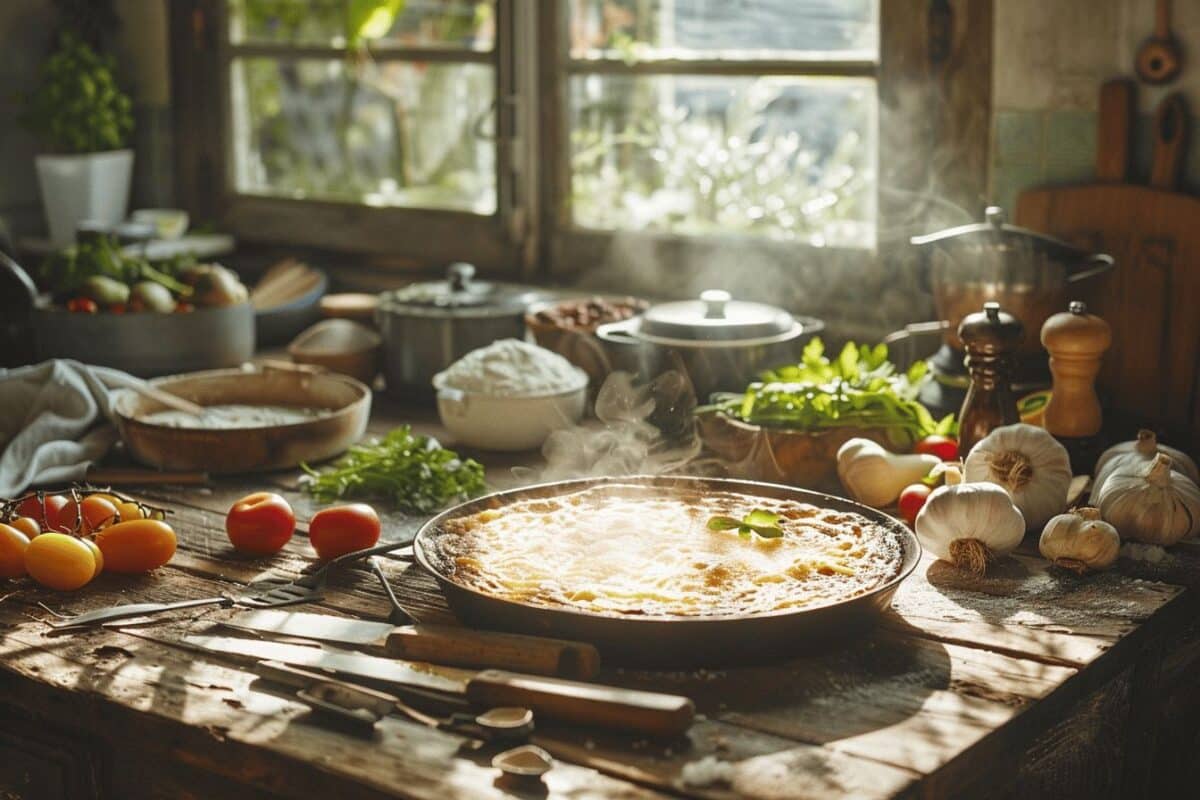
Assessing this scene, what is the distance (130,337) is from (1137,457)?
7.02 ft

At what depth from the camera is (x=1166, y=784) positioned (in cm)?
233

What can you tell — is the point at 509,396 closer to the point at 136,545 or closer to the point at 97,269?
the point at 136,545

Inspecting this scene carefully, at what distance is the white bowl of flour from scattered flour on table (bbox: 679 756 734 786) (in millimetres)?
1406

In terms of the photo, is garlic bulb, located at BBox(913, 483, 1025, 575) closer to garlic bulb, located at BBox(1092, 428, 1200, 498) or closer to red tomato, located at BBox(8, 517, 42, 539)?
garlic bulb, located at BBox(1092, 428, 1200, 498)

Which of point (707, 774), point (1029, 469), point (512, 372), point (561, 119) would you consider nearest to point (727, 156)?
point (561, 119)

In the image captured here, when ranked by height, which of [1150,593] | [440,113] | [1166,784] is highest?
[440,113]

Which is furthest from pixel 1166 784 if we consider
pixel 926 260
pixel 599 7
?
pixel 599 7

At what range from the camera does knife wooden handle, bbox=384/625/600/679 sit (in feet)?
5.91

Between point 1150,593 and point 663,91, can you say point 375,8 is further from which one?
point 1150,593

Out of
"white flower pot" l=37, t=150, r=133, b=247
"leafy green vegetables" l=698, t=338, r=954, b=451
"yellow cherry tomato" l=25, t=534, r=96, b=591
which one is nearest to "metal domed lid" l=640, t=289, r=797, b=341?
"leafy green vegetables" l=698, t=338, r=954, b=451

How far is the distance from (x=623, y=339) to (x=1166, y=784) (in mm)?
1316

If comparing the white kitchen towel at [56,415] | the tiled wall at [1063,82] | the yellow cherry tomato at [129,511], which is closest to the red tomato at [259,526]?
the yellow cherry tomato at [129,511]

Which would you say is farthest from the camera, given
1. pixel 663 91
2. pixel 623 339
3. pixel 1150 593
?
pixel 663 91

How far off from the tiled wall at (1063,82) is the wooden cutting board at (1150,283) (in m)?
0.05
